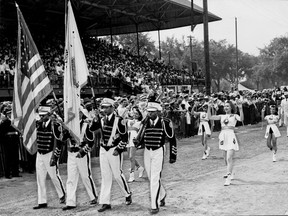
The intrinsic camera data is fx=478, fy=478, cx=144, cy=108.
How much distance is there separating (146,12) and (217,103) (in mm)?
16725

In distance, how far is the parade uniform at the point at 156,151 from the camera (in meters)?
7.96

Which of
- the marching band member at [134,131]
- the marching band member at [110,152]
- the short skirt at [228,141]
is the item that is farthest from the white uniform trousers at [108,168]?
the short skirt at [228,141]

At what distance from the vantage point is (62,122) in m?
8.72

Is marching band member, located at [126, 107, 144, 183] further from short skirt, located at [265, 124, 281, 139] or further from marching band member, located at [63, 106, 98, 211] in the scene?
short skirt, located at [265, 124, 281, 139]

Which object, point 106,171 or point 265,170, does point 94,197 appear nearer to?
point 106,171

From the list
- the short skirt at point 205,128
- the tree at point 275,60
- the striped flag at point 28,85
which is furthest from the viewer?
the tree at point 275,60

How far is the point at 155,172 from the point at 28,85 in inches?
123

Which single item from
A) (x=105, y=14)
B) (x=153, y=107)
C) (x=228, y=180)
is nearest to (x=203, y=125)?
(x=228, y=180)

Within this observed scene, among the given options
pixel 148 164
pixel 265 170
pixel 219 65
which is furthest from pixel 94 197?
pixel 219 65

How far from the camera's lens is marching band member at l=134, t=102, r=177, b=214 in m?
7.99

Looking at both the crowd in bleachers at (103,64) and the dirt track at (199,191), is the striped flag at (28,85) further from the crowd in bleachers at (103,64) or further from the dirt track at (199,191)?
the crowd in bleachers at (103,64)

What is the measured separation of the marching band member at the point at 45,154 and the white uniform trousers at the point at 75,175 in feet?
1.14

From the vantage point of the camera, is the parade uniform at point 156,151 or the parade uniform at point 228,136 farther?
the parade uniform at point 228,136

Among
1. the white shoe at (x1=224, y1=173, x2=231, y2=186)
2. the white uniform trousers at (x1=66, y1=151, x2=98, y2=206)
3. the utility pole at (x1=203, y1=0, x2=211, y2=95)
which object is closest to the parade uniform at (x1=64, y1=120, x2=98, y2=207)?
the white uniform trousers at (x1=66, y1=151, x2=98, y2=206)
